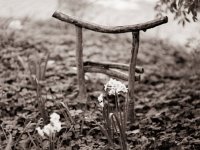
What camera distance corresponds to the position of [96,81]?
5020mm

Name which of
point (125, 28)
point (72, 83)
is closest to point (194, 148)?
point (125, 28)

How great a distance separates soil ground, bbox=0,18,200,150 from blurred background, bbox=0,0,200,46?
397 mm

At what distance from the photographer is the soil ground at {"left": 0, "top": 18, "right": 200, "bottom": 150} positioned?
331 centimetres

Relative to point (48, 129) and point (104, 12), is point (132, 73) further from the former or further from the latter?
point (104, 12)

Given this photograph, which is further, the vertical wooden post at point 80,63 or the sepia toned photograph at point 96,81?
the vertical wooden post at point 80,63

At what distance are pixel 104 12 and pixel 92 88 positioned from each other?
3975 millimetres

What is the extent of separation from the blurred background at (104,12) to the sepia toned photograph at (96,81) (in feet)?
0.09

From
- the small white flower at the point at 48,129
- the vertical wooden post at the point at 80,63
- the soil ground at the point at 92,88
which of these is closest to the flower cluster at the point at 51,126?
the small white flower at the point at 48,129

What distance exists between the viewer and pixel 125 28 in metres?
3.35

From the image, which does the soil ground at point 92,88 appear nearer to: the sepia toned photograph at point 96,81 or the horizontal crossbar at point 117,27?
the sepia toned photograph at point 96,81

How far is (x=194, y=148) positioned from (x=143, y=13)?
612 cm

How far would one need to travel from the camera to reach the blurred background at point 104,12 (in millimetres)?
7395

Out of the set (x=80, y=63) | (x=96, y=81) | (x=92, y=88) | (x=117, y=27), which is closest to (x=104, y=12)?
(x=96, y=81)

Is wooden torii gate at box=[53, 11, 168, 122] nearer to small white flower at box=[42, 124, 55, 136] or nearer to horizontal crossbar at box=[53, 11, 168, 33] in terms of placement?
horizontal crossbar at box=[53, 11, 168, 33]
